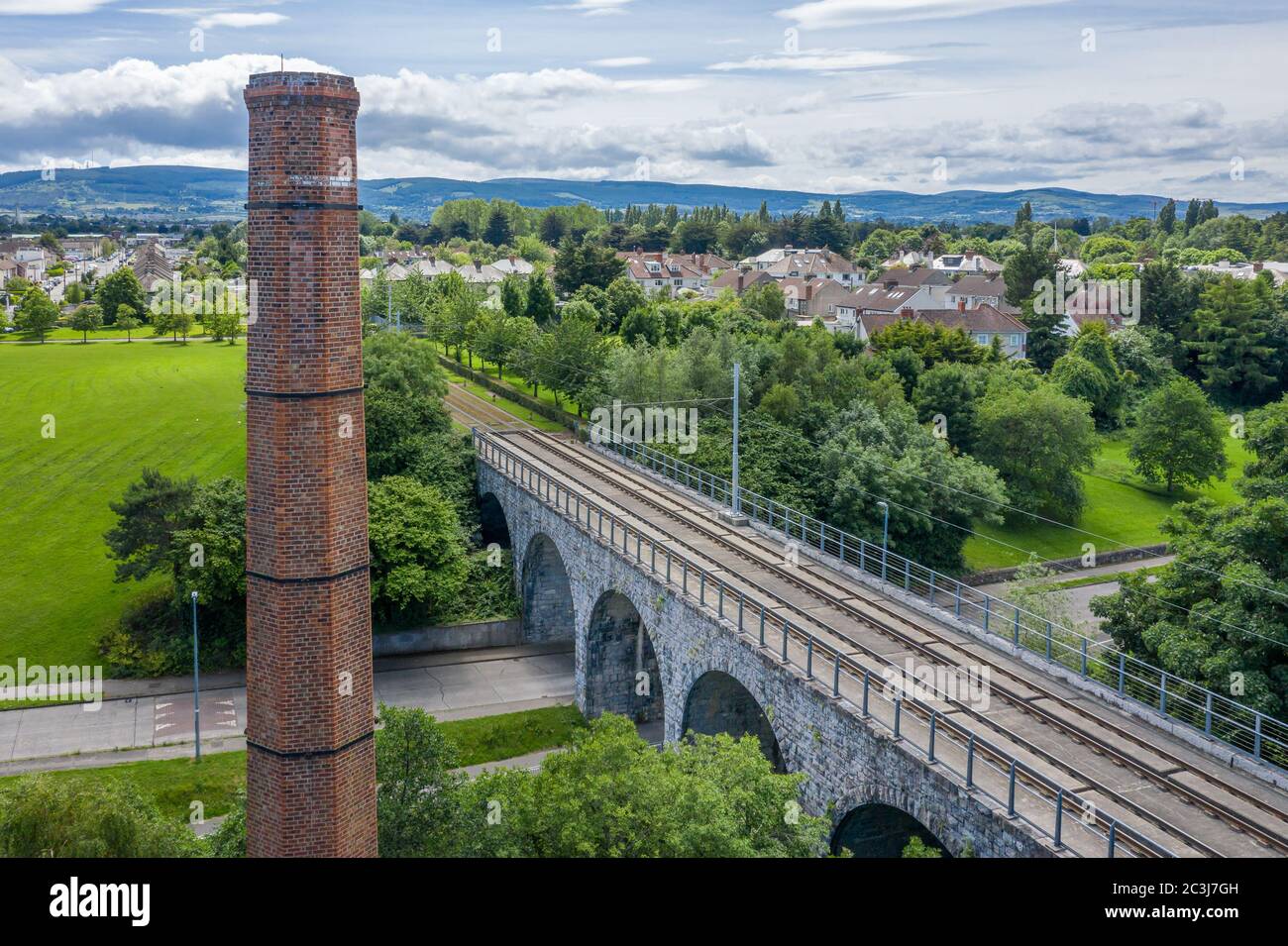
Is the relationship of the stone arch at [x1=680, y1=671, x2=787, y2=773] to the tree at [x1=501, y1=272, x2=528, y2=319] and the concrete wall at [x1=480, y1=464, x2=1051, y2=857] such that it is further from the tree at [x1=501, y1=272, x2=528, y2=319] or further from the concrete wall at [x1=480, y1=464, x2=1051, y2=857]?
the tree at [x1=501, y1=272, x2=528, y2=319]

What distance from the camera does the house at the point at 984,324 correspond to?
89062 mm

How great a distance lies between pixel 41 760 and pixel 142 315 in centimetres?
9021

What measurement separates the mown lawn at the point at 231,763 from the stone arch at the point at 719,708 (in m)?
3.20

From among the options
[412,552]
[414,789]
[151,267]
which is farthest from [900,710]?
[151,267]

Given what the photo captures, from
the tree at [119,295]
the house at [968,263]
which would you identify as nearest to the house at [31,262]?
the tree at [119,295]

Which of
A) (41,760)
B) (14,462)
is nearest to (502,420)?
(14,462)

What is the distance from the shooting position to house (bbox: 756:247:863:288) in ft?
475

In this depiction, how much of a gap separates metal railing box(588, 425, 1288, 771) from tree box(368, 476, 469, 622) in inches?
393

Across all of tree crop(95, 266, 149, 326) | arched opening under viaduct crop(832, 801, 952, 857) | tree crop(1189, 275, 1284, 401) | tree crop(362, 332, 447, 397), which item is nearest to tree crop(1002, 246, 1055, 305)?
tree crop(1189, 275, 1284, 401)

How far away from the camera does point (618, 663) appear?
125 feet

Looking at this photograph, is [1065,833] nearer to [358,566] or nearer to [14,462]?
[358,566]

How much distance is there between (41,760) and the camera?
3291 centimetres

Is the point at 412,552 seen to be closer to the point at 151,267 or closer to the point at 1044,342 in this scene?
the point at 1044,342

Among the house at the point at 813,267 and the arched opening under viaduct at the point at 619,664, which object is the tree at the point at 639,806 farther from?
the house at the point at 813,267
